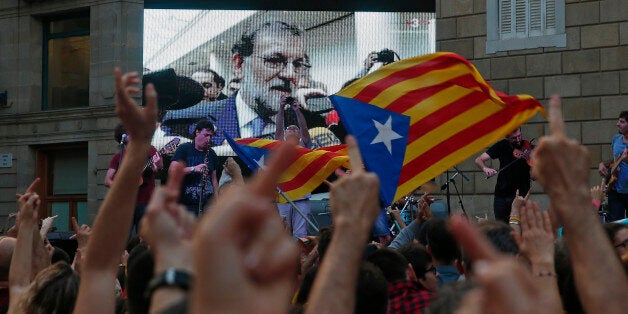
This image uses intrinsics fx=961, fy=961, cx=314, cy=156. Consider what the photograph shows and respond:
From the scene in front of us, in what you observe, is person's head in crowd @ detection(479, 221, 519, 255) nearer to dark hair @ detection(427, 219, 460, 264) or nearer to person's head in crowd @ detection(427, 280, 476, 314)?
dark hair @ detection(427, 219, 460, 264)

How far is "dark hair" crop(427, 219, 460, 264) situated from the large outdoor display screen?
1493cm

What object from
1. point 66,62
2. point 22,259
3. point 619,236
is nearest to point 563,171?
point 619,236

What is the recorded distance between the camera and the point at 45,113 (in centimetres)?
2312

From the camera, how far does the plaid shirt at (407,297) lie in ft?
13.7

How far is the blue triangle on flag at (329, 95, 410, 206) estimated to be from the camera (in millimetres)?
7301

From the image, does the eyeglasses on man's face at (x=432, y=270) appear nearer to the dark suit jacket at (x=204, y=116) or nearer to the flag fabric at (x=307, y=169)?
the flag fabric at (x=307, y=169)

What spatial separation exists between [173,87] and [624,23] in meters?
10.2

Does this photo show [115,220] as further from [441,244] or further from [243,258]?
[441,244]

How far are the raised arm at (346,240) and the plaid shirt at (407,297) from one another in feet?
4.92

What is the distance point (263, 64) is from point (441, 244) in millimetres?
16395

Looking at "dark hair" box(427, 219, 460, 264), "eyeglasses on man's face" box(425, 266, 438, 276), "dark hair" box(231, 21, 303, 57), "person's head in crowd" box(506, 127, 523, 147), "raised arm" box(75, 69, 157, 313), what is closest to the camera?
"raised arm" box(75, 69, 157, 313)

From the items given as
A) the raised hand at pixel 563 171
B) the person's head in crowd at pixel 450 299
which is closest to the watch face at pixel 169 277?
the person's head in crowd at pixel 450 299

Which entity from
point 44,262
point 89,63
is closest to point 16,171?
point 89,63

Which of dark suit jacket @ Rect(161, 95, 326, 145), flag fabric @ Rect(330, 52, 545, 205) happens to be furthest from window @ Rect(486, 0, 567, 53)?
flag fabric @ Rect(330, 52, 545, 205)
